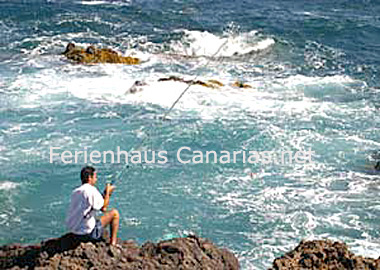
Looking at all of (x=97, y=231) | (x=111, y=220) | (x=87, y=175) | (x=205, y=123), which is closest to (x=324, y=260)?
(x=111, y=220)

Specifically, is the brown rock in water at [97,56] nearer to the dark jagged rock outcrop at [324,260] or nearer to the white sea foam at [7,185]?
the white sea foam at [7,185]

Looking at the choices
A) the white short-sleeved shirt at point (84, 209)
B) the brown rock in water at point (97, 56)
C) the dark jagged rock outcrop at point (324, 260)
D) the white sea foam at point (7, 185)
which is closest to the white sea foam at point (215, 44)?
the brown rock in water at point (97, 56)

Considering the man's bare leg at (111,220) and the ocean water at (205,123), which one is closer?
the man's bare leg at (111,220)

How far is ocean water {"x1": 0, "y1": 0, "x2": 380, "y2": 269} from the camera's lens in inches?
412

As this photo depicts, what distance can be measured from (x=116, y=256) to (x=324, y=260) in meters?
2.38

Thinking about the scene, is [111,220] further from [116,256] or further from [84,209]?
[116,256]

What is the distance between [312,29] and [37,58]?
13030 millimetres

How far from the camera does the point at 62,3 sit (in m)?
32.7

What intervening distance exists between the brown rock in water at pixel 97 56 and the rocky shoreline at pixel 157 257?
50.8ft

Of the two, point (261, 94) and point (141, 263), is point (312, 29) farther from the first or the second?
point (141, 263)

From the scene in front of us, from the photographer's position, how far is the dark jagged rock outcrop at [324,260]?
21.5ft

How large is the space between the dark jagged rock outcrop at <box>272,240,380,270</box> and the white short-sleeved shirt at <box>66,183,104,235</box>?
214cm

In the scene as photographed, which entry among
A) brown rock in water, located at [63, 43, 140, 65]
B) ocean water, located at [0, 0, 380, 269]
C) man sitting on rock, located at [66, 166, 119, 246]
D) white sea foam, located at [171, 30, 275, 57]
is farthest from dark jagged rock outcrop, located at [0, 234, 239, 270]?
white sea foam, located at [171, 30, 275, 57]

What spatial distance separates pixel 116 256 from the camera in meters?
6.30
